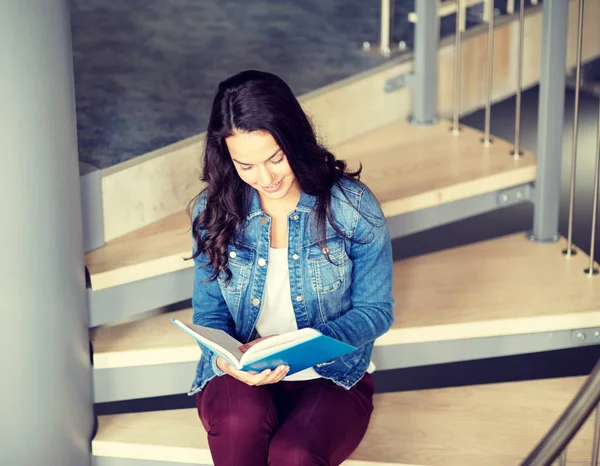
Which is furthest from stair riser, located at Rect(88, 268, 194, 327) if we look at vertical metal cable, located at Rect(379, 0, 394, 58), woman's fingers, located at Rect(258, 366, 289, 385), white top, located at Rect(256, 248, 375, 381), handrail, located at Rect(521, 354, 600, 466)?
vertical metal cable, located at Rect(379, 0, 394, 58)

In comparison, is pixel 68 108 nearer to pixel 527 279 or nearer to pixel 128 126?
pixel 128 126

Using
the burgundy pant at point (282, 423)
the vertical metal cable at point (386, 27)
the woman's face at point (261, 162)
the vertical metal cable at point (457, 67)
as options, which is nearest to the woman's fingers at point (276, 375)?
the burgundy pant at point (282, 423)

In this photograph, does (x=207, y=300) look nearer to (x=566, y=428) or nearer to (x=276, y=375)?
(x=276, y=375)

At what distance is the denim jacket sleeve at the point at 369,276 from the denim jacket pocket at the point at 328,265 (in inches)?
1.4

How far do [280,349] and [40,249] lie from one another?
69 cm

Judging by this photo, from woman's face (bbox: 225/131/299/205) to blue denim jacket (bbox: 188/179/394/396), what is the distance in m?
0.14

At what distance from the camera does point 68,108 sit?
2.47 metres

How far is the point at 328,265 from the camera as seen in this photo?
8.12ft

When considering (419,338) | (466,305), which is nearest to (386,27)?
(466,305)

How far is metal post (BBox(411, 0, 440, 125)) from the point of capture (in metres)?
3.52

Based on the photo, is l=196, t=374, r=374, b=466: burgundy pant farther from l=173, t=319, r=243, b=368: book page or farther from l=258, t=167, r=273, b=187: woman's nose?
l=258, t=167, r=273, b=187: woman's nose

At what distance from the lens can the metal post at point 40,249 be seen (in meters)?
2.33

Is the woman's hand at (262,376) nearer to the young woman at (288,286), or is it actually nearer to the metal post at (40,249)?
the young woman at (288,286)

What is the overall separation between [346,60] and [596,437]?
6.06ft
